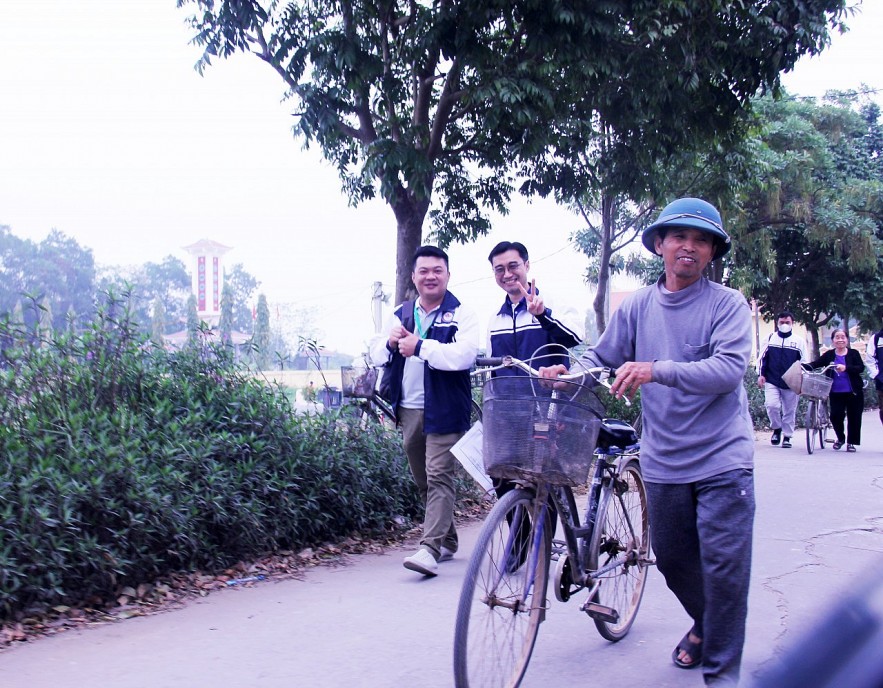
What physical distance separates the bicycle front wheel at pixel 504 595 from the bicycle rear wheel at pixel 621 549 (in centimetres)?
53

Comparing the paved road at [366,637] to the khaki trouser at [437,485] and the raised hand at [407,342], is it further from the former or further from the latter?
the raised hand at [407,342]

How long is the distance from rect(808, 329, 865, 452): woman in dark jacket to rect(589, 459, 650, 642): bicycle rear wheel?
9.80 m

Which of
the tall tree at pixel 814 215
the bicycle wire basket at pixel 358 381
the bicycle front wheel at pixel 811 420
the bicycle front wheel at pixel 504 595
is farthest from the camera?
the tall tree at pixel 814 215

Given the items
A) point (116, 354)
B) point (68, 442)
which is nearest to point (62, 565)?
point (68, 442)

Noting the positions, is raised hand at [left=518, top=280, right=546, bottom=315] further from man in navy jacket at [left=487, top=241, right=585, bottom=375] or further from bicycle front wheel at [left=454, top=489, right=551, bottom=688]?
bicycle front wheel at [left=454, top=489, right=551, bottom=688]

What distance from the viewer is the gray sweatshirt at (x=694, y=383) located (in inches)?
139

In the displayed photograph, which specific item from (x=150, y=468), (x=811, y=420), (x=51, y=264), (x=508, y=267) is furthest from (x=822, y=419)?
(x=51, y=264)

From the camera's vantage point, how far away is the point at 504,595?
362 cm

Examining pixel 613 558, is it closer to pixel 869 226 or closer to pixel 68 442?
pixel 68 442

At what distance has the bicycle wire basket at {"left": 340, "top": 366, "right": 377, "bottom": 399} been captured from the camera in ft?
23.7

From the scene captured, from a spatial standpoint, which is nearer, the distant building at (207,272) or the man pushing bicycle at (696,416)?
the man pushing bicycle at (696,416)

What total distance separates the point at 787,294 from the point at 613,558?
2555 cm

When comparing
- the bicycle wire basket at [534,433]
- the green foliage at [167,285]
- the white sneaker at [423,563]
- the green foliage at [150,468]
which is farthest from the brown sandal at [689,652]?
the green foliage at [167,285]

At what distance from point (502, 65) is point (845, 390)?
25.2 ft
